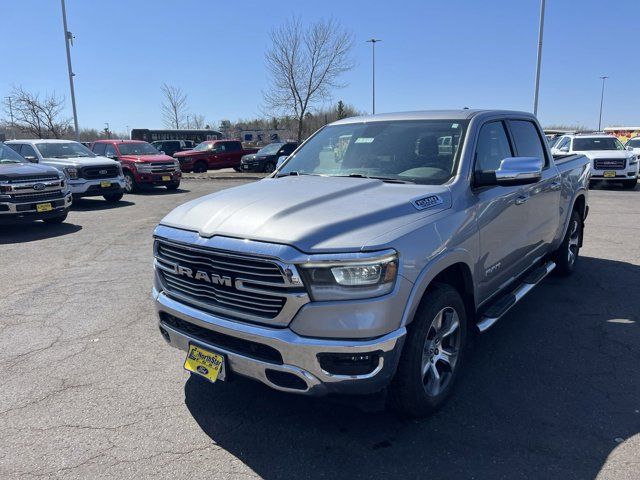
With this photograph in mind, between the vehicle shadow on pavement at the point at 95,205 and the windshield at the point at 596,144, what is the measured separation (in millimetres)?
15410

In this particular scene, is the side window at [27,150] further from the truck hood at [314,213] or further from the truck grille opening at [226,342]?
the truck grille opening at [226,342]

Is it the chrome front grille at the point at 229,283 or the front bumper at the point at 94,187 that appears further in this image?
the front bumper at the point at 94,187

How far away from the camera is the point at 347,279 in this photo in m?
2.53

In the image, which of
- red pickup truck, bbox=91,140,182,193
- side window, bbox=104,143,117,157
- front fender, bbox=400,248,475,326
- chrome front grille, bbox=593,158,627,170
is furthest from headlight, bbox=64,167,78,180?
chrome front grille, bbox=593,158,627,170

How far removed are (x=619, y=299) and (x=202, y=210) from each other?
4.64 meters

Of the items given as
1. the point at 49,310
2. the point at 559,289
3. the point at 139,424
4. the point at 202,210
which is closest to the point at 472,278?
the point at 202,210

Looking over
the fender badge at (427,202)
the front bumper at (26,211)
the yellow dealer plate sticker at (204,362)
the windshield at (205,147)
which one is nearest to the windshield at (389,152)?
the fender badge at (427,202)

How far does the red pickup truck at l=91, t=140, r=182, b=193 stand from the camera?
16.8 metres

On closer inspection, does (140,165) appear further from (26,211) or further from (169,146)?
(169,146)

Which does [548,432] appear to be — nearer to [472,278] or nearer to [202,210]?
[472,278]

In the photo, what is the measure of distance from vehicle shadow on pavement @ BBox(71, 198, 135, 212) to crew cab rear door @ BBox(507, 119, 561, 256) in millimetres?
11819

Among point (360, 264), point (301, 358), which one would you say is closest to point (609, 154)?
point (360, 264)

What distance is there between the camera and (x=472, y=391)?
3459 millimetres

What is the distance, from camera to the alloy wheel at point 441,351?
304cm
